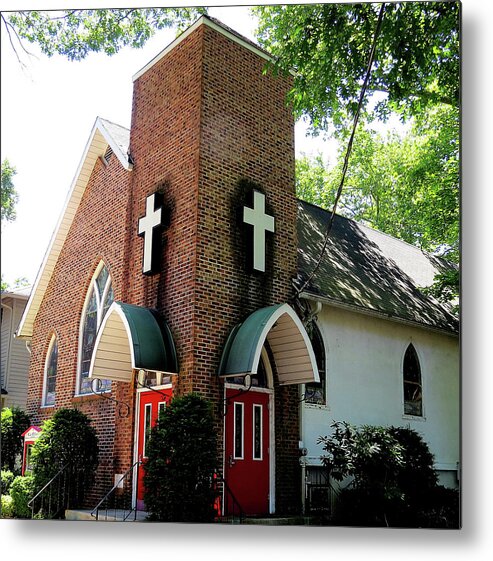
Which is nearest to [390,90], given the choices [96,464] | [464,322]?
[464,322]

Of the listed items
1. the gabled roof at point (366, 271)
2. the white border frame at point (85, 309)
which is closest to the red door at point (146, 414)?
the white border frame at point (85, 309)

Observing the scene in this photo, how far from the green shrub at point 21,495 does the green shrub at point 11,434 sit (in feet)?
1.36

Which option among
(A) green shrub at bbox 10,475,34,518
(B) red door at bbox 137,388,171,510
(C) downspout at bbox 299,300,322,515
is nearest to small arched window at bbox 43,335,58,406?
(B) red door at bbox 137,388,171,510

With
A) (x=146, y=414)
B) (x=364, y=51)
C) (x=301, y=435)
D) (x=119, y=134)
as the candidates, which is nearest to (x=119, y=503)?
(x=146, y=414)

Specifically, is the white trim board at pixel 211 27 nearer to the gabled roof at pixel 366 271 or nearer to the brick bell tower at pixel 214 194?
the brick bell tower at pixel 214 194

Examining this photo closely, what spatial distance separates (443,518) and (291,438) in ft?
8.11

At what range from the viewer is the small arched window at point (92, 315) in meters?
9.62

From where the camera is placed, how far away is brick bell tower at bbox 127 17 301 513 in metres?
8.20

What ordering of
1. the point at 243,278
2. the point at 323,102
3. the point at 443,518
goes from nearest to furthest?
the point at 443,518 < the point at 323,102 < the point at 243,278

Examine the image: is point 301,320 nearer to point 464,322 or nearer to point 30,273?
point 464,322

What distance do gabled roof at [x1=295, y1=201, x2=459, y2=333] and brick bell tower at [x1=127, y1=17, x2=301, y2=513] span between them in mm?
355

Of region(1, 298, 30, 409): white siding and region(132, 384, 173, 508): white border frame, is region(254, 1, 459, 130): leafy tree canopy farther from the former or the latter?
region(1, 298, 30, 409): white siding

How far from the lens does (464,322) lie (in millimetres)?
6719

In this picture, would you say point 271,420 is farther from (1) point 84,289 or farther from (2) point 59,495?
(1) point 84,289
